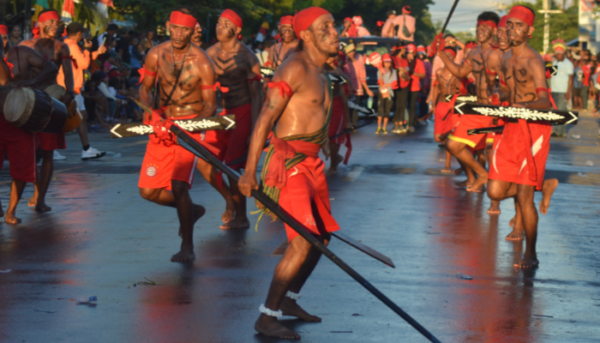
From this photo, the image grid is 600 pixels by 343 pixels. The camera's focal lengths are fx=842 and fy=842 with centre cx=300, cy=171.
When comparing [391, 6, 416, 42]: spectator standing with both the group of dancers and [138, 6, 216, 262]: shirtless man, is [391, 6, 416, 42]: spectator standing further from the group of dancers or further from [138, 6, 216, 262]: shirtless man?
[138, 6, 216, 262]: shirtless man

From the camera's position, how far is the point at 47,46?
948 centimetres

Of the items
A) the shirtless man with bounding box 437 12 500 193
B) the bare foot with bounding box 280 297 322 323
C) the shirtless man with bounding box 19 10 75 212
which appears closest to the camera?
the bare foot with bounding box 280 297 322 323

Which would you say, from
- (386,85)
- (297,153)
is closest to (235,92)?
(297,153)

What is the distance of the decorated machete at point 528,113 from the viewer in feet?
21.3

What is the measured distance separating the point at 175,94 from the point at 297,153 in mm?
2404

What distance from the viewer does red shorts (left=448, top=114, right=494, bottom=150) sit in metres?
10.3

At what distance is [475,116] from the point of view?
10.2 meters

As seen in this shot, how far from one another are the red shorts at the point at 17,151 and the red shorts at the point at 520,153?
14.5 ft

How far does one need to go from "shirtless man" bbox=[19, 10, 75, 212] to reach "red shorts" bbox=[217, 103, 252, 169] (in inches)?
75.0

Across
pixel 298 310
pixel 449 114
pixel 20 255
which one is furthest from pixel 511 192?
pixel 449 114

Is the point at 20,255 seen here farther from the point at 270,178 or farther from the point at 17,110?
the point at 270,178

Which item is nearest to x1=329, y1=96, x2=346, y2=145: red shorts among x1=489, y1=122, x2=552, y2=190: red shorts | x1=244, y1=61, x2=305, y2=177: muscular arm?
x1=489, y1=122, x2=552, y2=190: red shorts

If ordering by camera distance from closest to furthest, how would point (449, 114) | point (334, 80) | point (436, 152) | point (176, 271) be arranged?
1. point (176, 271)
2. point (334, 80)
3. point (449, 114)
4. point (436, 152)

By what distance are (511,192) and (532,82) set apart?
0.98m
